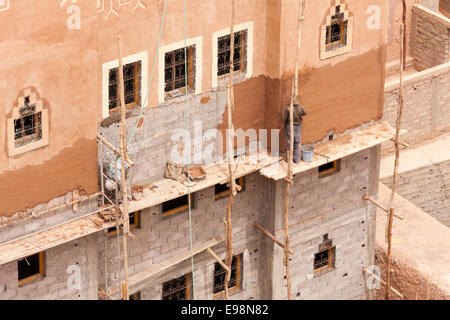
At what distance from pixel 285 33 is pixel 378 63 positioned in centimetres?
415

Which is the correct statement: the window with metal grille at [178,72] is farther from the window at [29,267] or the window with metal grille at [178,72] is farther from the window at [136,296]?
the window at [136,296]

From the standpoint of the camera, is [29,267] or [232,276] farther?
[232,276]

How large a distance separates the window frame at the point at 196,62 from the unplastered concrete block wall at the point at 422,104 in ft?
47.1

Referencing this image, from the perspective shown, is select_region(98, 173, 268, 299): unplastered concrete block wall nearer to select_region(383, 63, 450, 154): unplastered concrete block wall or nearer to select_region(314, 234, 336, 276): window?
select_region(314, 234, 336, 276): window

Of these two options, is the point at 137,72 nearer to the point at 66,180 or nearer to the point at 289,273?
the point at 66,180

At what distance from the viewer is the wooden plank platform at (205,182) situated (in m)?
35.6

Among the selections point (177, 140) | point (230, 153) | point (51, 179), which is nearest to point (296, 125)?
point (230, 153)

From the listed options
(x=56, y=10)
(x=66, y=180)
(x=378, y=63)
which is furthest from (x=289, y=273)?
(x=56, y=10)

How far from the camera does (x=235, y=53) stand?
37094 mm

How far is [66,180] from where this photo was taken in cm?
3400

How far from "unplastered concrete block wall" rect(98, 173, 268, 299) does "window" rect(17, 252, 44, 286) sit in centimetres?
194

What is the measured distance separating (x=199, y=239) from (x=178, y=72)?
5.41 m

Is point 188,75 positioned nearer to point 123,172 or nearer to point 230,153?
point 230,153

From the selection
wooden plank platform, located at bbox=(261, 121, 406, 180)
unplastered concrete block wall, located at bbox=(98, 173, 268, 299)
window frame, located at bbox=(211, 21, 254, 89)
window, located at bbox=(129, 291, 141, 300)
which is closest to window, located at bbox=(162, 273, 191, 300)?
unplastered concrete block wall, located at bbox=(98, 173, 268, 299)
